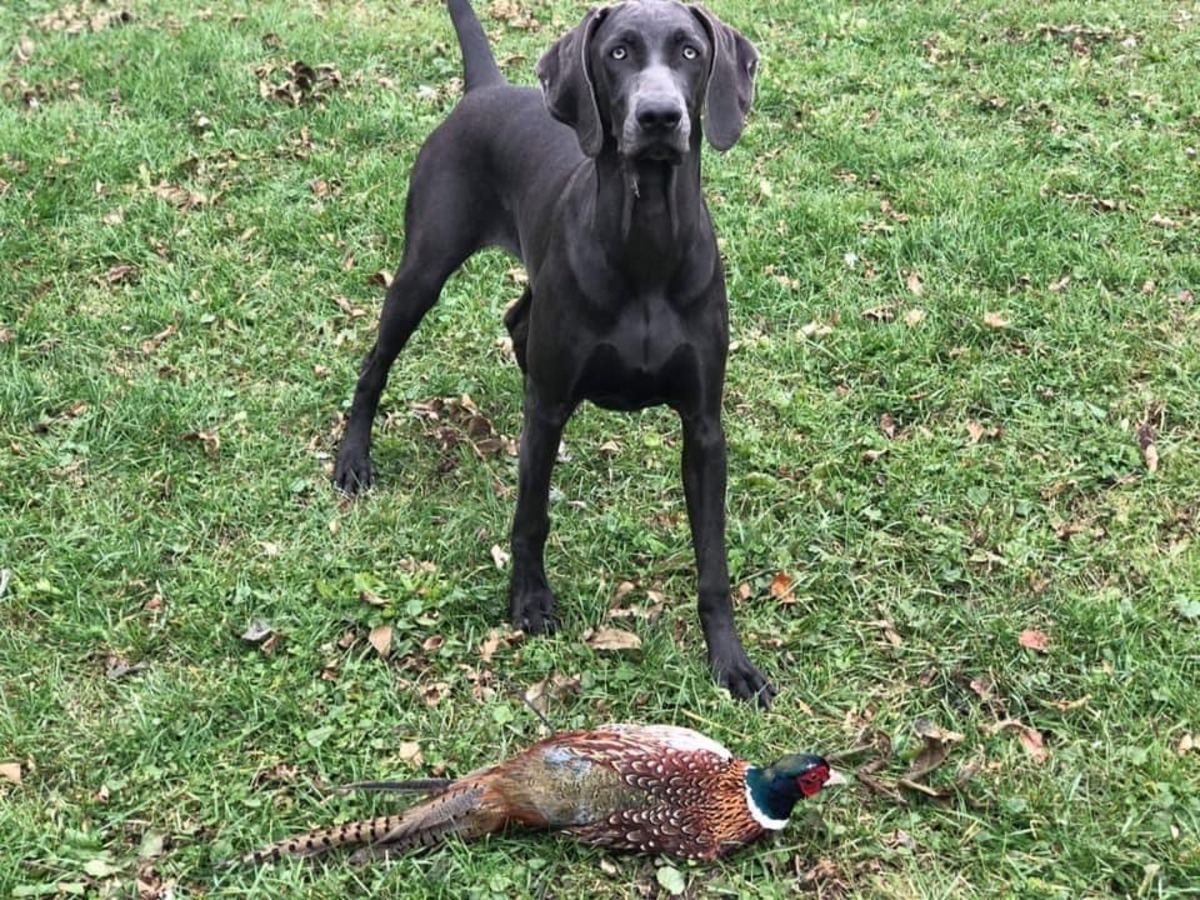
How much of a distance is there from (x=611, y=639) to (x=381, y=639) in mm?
667

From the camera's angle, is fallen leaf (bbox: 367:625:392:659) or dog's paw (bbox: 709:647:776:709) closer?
dog's paw (bbox: 709:647:776:709)

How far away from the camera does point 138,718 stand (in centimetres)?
326

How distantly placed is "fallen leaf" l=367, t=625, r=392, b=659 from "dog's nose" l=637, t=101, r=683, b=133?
1658 mm

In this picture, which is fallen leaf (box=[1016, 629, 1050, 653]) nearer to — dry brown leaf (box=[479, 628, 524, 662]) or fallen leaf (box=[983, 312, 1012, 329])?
dry brown leaf (box=[479, 628, 524, 662])

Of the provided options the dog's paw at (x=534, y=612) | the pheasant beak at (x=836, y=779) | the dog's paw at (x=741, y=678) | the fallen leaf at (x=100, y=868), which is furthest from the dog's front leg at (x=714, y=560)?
the fallen leaf at (x=100, y=868)

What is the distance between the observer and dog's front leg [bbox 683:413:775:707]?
3.36 meters

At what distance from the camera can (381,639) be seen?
11.7ft

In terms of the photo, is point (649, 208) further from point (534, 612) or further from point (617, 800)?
point (617, 800)

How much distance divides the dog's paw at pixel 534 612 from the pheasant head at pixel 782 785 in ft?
3.13

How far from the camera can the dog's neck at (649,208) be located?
303 centimetres

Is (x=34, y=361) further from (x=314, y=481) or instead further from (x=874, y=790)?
(x=874, y=790)

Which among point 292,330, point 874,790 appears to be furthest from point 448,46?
point 874,790

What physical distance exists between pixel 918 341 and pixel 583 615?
1915 millimetres

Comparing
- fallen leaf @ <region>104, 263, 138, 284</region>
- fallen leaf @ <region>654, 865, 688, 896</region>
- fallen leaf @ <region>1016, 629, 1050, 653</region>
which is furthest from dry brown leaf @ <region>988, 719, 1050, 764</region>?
fallen leaf @ <region>104, 263, 138, 284</region>
